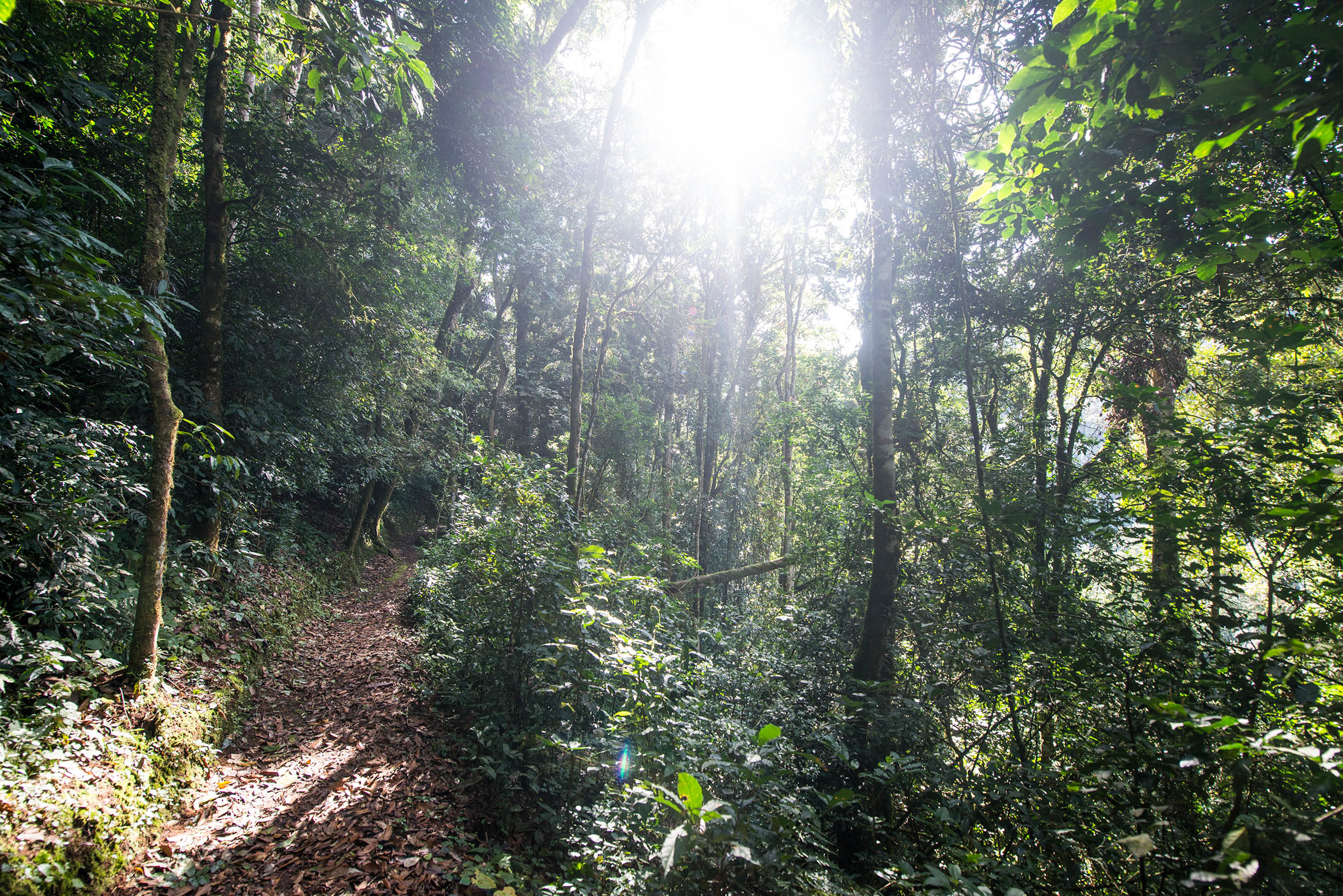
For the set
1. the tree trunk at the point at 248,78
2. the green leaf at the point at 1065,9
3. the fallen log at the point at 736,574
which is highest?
the tree trunk at the point at 248,78

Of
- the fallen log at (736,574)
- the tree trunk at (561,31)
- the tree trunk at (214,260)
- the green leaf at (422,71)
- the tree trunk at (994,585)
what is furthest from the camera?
the tree trunk at (561,31)

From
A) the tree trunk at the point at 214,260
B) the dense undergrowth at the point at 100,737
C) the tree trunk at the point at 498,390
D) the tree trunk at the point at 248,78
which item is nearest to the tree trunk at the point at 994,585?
the dense undergrowth at the point at 100,737

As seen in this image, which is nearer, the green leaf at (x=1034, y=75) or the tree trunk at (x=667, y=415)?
the green leaf at (x=1034, y=75)

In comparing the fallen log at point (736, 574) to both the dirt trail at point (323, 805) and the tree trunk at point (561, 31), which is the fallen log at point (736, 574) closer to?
the dirt trail at point (323, 805)

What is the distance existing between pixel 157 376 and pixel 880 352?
22.4 feet

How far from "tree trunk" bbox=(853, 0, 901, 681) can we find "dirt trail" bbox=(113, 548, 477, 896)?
170 inches

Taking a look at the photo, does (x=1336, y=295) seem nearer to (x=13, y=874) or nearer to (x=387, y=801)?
(x=387, y=801)

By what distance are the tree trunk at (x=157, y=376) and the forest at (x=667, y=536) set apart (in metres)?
0.03

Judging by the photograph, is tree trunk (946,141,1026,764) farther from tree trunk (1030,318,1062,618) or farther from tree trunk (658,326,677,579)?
tree trunk (658,326,677,579)

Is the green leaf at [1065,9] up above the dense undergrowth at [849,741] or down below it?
above

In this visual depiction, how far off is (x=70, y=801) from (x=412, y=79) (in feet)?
16.7

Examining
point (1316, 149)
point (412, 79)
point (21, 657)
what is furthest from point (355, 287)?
point (1316, 149)

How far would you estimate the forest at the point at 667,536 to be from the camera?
2.35 metres

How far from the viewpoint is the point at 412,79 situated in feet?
11.9
